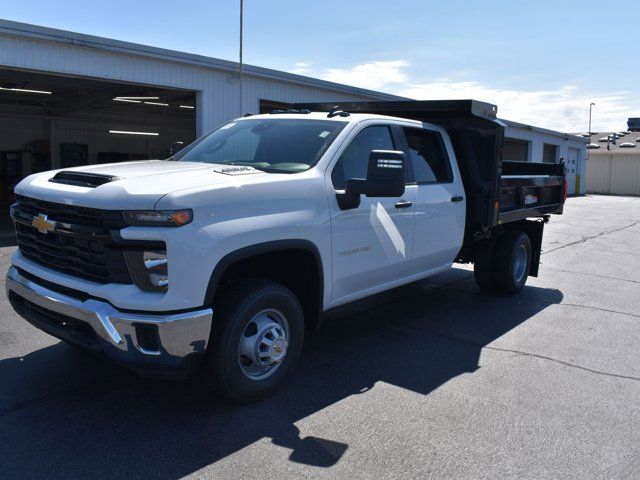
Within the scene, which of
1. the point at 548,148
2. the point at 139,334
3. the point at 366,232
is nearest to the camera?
the point at 139,334

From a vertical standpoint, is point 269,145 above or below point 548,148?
below

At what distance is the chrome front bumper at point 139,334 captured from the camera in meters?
3.24

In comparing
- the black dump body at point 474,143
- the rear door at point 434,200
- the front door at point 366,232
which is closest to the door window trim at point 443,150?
the rear door at point 434,200

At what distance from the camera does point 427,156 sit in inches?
228

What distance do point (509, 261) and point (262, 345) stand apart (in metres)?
4.41

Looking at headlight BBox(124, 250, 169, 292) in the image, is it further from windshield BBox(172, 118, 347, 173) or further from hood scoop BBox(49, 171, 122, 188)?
windshield BBox(172, 118, 347, 173)

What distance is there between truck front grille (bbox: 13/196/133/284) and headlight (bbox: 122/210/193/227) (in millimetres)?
64

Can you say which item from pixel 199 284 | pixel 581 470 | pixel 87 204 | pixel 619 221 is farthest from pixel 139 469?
pixel 619 221

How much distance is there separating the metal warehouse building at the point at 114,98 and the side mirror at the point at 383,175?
1012 cm

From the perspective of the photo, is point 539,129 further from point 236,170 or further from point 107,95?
point 236,170

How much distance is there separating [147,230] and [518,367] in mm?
3332

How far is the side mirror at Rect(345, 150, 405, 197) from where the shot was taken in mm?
4055

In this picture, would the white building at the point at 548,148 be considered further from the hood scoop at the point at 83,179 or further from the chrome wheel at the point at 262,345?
the hood scoop at the point at 83,179

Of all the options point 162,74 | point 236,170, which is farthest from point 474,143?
point 162,74
